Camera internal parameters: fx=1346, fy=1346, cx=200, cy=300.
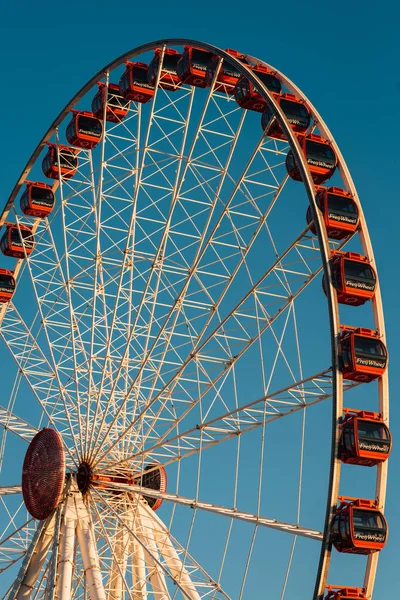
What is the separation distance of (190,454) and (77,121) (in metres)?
11.1

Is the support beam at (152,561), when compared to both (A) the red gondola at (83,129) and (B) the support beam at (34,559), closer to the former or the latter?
(B) the support beam at (34,559)

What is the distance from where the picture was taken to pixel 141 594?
3406 cm

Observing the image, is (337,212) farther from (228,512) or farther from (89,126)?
(89,126)

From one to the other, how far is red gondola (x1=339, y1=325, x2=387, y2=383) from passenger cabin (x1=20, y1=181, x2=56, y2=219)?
15440mm

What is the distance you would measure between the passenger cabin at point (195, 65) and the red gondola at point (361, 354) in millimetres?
9923

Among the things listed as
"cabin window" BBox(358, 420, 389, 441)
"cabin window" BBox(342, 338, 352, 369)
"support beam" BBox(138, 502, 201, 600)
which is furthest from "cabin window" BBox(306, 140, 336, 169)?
"support beam" BBox(138, 502, 201, 600)

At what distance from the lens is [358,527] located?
25953mm

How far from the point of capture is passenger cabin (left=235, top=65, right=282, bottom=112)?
32.2 meters

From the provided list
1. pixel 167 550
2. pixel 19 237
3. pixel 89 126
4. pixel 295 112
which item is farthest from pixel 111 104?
pixel 167 550

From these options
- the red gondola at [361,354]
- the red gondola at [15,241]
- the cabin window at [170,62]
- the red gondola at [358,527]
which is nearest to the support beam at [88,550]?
the red gondola at [358,527]

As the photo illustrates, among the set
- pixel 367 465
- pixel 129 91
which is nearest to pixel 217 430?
pixel 367 465

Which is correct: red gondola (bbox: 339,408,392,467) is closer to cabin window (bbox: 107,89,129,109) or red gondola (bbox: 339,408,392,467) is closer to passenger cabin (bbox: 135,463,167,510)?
passenger cabin (bbox: 135,463,167,510)

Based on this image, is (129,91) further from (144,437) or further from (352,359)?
(352,359)

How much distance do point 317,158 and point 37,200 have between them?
13.2 metres
